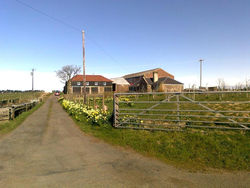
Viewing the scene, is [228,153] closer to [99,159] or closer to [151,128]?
[151,128]

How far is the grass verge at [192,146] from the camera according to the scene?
14.6 feet

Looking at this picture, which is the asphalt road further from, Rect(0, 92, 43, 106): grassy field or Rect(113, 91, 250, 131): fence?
Rect(0, 92, 43, 106): grassy field

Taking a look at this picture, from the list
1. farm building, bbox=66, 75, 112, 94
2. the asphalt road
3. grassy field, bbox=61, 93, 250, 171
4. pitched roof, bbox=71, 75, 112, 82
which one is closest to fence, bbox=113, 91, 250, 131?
grassy field, bbox=61, 93, 250, 171

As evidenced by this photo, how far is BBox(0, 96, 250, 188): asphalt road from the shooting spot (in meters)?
3.55

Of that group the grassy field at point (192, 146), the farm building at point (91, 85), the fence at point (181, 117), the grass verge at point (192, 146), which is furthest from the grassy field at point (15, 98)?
the grass verge at point (192, 146)

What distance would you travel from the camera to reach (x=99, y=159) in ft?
16.0

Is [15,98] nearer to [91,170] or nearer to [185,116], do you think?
[91,170]

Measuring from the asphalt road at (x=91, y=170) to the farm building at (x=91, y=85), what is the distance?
4883cm

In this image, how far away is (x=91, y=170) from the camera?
4176 mm

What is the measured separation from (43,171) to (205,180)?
4180mm

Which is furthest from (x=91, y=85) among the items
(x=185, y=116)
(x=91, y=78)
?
(x=185, y=116)

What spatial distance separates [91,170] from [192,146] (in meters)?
3.62

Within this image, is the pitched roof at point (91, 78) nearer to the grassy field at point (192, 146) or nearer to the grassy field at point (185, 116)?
the grassy field at point (185, 116)

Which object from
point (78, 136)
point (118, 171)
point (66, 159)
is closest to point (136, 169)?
point (118, 171)
